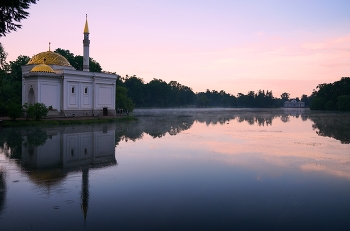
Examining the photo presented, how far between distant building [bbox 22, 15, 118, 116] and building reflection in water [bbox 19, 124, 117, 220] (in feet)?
69.8

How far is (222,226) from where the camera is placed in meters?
7.65

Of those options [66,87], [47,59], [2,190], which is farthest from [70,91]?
[2,190]

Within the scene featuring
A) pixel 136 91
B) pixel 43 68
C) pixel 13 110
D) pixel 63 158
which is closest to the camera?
pixel 63 158

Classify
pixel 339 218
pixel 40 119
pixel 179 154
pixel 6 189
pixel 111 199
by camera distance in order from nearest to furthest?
pixel 339 218 → pixel 111 199 → pixel 6 189 → pixel 179 154 → pixel 40 119

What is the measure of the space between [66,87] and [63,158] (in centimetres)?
3029

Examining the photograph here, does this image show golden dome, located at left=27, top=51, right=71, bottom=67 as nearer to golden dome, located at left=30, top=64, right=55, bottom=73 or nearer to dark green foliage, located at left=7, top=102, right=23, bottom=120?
golden dome, located at left=30, top=64, right=55, bottom=73

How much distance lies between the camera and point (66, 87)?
44156 millimetres

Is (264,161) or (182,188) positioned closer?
(182,188)

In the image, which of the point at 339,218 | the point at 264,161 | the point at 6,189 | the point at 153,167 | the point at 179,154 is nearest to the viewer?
the point at 339,218

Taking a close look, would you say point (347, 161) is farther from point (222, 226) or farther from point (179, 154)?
point (222, 226)

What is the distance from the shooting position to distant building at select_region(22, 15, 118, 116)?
42.4 meters

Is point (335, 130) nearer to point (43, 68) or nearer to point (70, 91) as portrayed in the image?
point (70, 91)

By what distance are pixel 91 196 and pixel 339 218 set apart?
707cm

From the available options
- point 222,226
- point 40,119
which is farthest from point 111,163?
point 40,119
